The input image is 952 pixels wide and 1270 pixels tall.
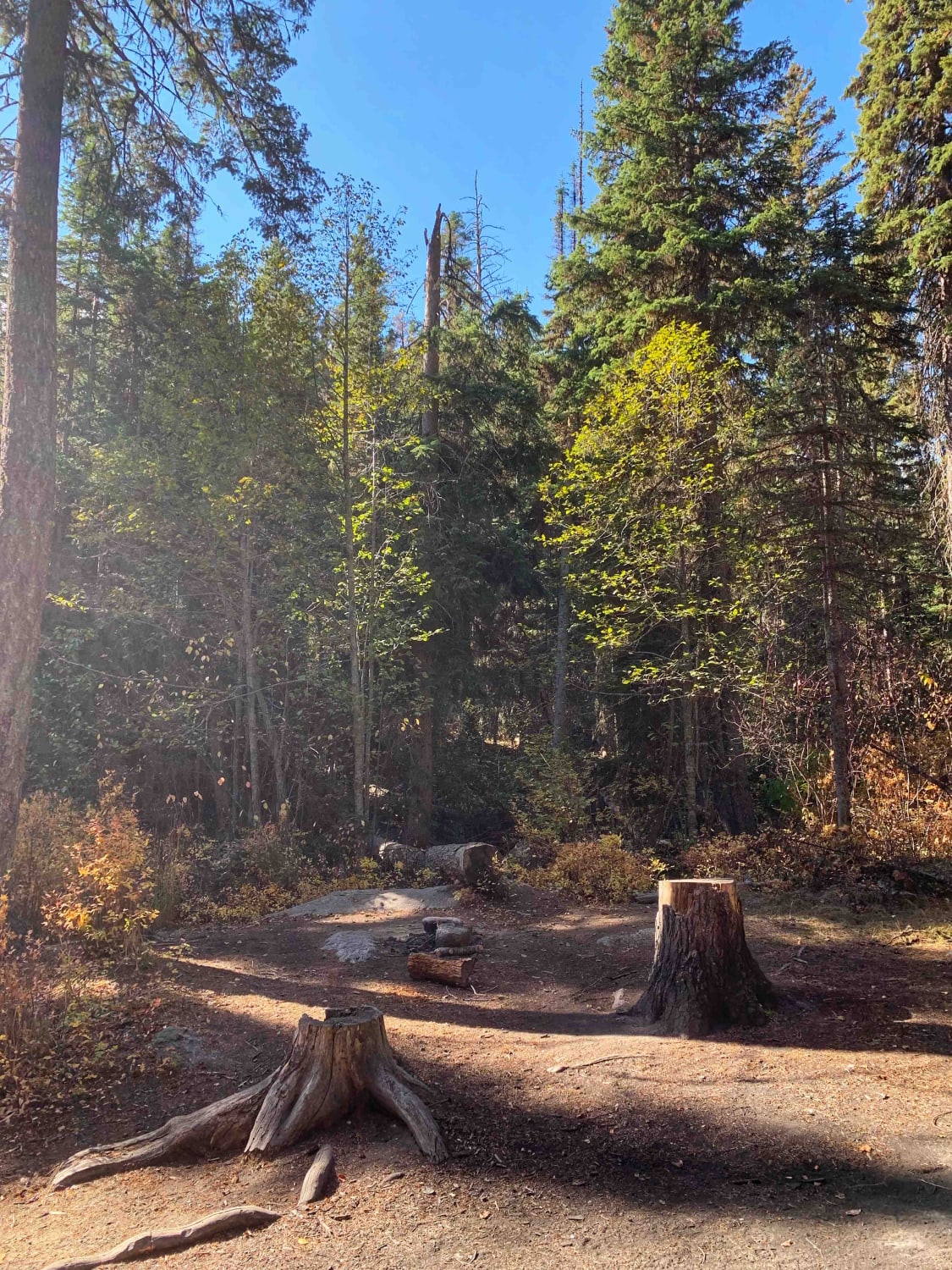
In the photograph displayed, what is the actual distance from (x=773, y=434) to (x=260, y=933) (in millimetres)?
8270

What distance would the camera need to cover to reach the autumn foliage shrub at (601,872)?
31.0 ft

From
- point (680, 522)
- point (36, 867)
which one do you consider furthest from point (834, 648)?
point (36, 867)

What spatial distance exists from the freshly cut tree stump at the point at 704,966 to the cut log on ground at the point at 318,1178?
8.36 ft

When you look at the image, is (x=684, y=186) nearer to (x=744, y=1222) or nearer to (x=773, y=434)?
(x=773, y=434)

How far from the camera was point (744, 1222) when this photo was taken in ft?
9.36

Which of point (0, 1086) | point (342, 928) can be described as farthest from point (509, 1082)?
point (342, 928)

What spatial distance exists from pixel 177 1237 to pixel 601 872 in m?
7.38

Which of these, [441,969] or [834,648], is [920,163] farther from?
[441,969]

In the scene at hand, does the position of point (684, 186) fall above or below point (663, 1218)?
above

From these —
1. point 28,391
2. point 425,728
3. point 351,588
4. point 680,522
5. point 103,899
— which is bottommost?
point 103,899

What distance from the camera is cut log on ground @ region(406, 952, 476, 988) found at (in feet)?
21.5

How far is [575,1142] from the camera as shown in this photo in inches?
139

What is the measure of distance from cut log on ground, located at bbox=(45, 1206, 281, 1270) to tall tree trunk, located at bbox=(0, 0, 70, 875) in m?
3.82

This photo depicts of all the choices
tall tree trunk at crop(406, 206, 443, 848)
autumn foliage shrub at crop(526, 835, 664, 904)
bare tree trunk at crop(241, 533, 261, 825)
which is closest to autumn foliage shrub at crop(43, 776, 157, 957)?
bare tree trunk at crop(241, 533, 261, 825)
